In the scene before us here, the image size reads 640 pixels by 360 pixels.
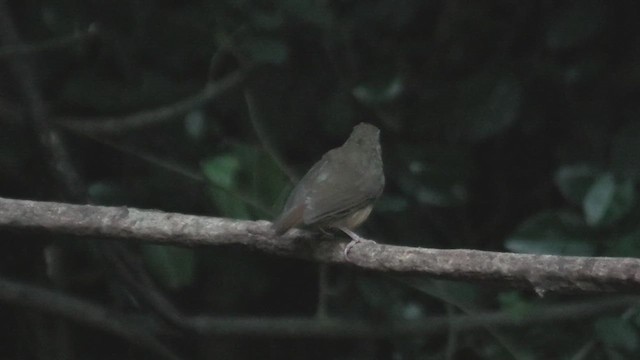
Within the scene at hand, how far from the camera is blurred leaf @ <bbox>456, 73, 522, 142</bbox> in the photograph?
4.92 m

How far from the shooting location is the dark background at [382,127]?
480cm

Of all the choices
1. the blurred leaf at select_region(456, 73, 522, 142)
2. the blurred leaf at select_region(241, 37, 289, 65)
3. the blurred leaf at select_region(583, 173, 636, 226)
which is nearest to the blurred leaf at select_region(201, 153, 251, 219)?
the blurred leaf at select_region(241, 37, 289, 65)

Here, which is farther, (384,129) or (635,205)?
(384,129)

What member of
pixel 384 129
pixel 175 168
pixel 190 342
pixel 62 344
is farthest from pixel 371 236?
pixel 62 344

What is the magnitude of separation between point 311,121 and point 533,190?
0.94 m

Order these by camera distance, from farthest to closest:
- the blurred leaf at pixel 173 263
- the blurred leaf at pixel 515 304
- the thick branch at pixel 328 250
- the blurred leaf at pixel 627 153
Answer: the blurred leaf at pixel 515 304
the blurred leaf at pixel 173 263
the blurred leaf at pixel 627 153
the thick branch at pixel 328 250

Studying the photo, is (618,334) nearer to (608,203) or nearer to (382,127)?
(608,203)

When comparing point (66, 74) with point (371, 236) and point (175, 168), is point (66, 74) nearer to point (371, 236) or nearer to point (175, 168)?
point (175, 168)

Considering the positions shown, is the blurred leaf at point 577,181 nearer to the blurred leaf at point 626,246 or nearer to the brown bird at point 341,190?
the blurred leaf at point 626,246

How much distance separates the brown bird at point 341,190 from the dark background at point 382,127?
1.17ft

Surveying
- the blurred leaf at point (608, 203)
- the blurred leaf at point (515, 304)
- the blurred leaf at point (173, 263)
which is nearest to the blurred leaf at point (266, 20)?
the blurred leaf at point (173, 263)

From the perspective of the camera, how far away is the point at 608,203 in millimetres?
4570

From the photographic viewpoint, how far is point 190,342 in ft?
18.9

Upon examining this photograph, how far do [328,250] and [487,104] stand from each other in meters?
1.38
